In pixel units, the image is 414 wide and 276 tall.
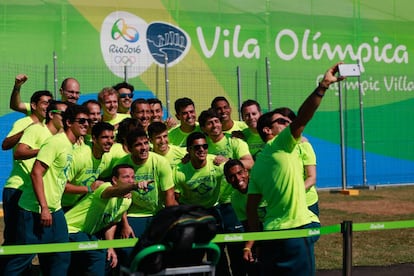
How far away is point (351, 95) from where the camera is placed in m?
22.2

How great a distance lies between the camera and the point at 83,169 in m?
Answer: 8.53

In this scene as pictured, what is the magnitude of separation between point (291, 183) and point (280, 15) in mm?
15299

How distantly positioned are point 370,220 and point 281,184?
29.7ft

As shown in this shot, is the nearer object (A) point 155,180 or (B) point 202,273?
(B) point 202,273

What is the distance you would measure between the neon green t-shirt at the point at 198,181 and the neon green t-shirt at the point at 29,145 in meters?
1.40

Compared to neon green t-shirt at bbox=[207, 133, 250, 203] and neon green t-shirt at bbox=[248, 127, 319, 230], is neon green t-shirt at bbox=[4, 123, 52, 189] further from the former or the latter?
neon green t-shirt at bbox=[248, 127, 319, 230]

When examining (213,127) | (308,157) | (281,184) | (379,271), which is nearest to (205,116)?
(213,127)

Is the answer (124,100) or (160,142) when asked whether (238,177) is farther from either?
(124,100)

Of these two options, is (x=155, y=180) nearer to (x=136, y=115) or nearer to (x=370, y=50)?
(x=136, y=115)

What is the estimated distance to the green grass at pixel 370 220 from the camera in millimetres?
11414

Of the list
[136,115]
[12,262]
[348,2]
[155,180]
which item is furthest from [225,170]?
[348,2]

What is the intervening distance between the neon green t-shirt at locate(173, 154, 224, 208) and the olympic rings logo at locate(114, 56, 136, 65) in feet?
35.4

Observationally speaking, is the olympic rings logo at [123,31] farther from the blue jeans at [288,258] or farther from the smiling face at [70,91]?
the blue jeans at [288,258]

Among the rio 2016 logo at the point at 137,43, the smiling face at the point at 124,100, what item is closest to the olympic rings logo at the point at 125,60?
the rio 2016 logo at the point at 137,43
